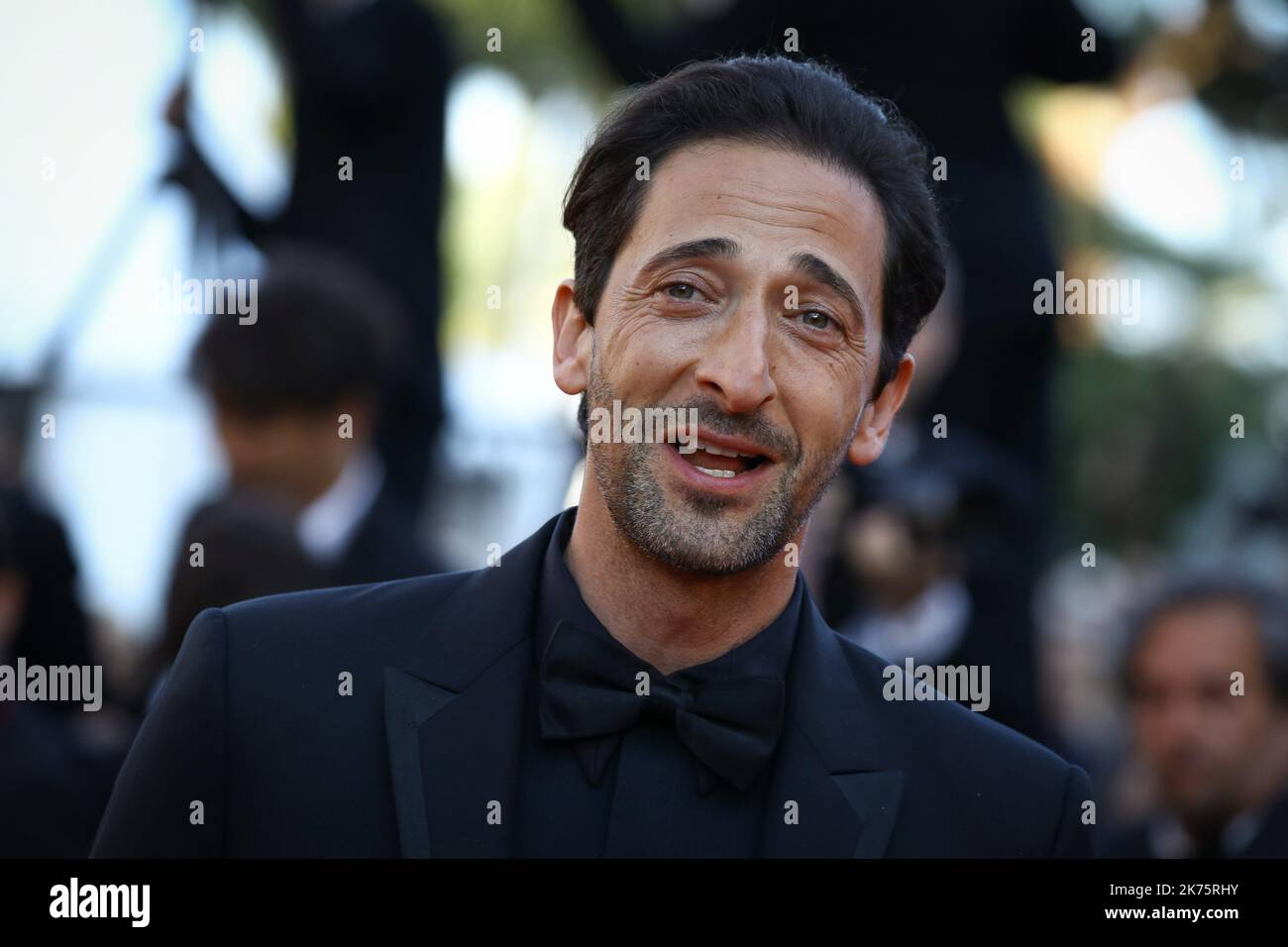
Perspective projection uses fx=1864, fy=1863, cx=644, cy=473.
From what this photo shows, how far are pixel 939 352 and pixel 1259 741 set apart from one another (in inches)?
57.6

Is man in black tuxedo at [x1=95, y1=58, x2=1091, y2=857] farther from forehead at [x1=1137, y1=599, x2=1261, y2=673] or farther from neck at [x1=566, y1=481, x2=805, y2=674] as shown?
forehead at [x1=1137, y1=599, x2=1261, y2=673]

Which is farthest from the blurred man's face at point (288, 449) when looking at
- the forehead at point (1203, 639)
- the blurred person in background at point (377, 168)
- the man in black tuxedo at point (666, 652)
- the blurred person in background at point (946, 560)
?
the forehead at point (1203, 639)

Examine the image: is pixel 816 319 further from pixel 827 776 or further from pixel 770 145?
pixel 827 776

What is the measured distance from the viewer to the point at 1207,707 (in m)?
5.57

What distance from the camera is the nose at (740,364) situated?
3.08m

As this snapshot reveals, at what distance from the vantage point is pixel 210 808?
2.92m

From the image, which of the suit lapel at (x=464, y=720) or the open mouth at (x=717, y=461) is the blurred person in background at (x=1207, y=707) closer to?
the open mouth at (x=717, y=461)

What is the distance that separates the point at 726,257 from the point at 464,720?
90 centimetres

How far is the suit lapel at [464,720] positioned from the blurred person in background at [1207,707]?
2680 mm

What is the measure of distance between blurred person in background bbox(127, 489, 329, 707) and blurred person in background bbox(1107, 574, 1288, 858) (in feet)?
8.41

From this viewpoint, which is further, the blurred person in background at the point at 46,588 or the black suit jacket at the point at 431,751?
the blurred person in background at the point at 46,588
